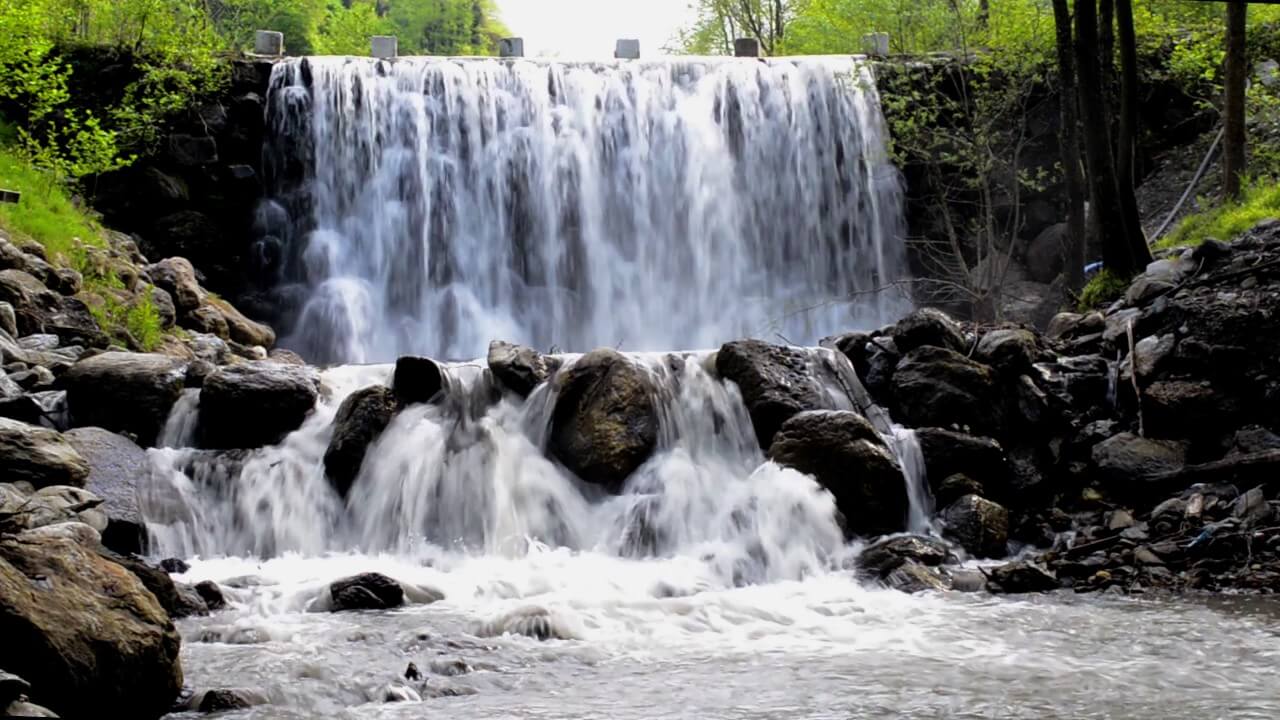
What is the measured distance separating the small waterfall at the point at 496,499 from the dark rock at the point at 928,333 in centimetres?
225

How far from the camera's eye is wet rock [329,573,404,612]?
8.83 meters

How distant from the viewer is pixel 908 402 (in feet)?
A: 41.3

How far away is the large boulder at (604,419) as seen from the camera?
11.7 meters

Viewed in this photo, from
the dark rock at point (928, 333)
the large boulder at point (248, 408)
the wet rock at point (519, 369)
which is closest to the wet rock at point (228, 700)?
the large boulder at point (248, 408)

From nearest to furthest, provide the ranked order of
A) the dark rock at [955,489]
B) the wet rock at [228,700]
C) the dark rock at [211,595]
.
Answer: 1. the wet rock at [228,700]
2. the dark rock at [211,595]
3. the dark rock at [955,489]

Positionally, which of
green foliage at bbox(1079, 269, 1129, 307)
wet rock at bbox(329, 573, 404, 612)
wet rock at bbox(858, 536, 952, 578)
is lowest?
wet rock at bbox(858, 536, 952, 578)

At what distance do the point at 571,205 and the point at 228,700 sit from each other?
631 inches

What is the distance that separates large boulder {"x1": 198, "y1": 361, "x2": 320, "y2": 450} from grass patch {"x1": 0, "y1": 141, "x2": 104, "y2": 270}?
186 inches

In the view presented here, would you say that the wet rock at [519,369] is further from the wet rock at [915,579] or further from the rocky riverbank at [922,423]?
the wet rock at [915,579]

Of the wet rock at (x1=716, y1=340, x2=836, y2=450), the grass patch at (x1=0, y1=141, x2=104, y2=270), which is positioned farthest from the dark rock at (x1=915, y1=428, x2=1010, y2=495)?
the grass patch at (x1=0, y1=141, x2=104, y2=270)

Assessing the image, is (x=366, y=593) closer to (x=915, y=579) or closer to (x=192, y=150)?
(x=915, y=579)

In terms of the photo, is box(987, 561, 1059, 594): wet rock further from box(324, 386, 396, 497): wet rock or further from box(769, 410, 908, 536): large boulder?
box(324, 386, 396, 497): wet rock

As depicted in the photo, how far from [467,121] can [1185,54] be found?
524 inches

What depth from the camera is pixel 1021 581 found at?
925cm
